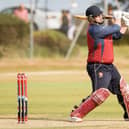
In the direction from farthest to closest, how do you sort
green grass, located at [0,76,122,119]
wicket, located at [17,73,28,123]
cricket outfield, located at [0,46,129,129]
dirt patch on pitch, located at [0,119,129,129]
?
green grass, located at [0,76,122,119] → cricket outfield, located at [0,46,129,129] → wicket, located at [17,73,28,123] → dirt patch on pitch, located at [0,119,129,129]

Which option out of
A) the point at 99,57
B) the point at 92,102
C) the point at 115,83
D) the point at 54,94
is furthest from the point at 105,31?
the point at 54,94

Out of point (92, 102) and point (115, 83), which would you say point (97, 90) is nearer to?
point (92, 102)

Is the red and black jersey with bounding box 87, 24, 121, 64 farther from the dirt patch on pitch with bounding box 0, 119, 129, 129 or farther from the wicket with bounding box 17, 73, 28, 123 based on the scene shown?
the wicket with bounding box 17, 73, 28, 123

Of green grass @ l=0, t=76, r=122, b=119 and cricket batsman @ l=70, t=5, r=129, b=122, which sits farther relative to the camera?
green grass @ l=0, t=76, r=122, b=119

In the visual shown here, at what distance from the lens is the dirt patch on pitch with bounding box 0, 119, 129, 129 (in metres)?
12.9

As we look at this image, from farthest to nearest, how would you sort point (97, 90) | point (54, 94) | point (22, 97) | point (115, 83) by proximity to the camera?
1. point (54, 94)
2. point (115, 83)
3. point (97, 90)
4. point (22, 97)

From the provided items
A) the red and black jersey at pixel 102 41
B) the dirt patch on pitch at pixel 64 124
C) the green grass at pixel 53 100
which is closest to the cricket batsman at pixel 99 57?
the red and black jersey at pixel 102 41

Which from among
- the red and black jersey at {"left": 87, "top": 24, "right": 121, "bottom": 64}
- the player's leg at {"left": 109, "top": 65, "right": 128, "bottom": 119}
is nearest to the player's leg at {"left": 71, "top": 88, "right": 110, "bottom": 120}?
the player's leg at {"left": 109, "top": 65, "right": 128, "bottom": 119}

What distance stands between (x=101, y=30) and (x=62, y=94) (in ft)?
22.8

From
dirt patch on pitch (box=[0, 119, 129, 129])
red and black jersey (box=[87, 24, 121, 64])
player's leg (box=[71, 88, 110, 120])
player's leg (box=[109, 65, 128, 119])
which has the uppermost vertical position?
red and black jersey (box=[87, 24, 121, 64])

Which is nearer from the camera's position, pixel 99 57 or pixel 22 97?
pixel 22 97

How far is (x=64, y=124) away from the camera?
1327 centimetres

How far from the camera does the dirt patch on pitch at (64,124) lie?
506 inches

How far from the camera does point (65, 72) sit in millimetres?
28172
